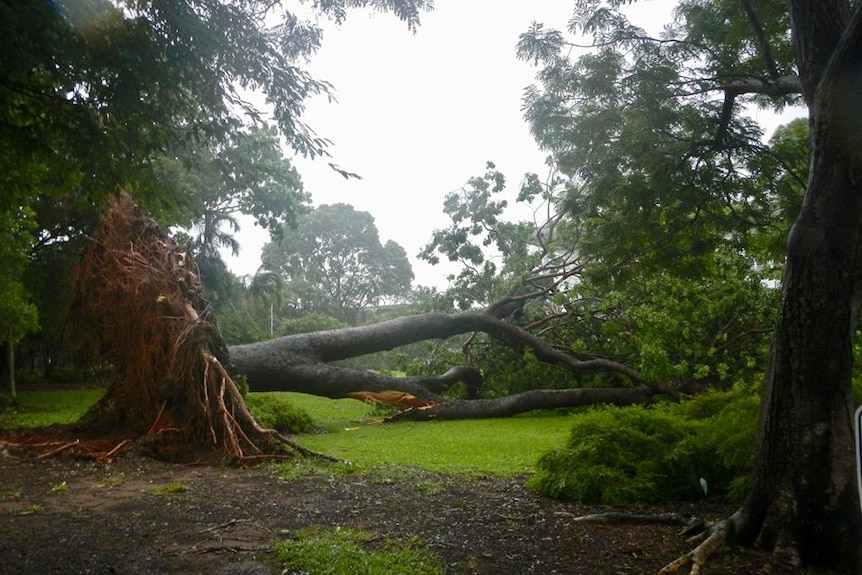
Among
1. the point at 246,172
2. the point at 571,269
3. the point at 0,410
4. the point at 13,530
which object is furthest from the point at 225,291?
the point at 13,530

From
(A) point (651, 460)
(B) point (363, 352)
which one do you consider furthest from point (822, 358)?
(B) point (363, 352)

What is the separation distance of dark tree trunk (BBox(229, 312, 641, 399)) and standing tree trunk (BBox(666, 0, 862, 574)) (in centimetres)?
929

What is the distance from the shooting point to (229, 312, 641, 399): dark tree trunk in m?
12.8

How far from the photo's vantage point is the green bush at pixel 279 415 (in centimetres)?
1076

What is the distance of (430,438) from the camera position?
10.6 m

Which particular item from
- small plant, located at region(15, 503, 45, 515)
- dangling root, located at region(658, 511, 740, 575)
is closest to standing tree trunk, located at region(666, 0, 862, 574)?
dangling root, located at region(658, 511, 740, 575)

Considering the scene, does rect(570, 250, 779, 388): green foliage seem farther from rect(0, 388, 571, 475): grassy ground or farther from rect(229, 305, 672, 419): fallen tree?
rect(0, 388, 571, 475): grassy ground

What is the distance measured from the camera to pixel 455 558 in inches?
158

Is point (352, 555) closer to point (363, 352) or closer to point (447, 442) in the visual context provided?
point (447, 442)

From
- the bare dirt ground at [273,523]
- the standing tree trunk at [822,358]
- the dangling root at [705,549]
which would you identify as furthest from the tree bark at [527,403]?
the standing tree trunk at [822,358]

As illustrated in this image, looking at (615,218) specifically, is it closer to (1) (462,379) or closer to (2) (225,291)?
(1) (462,379)

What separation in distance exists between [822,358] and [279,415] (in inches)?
353

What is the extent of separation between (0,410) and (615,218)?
12564mm

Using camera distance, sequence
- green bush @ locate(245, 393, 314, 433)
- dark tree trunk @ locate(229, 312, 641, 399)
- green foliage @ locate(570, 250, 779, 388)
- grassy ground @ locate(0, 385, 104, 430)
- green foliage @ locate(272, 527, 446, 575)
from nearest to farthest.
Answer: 1. green foliage @ locate(272, 527, 446, 575)
2. green bush @ locate(245, 393, 314, 433)
3. green foliage @ locate(570, 250, 779, 388)
4. grassy ground @ locate(0, 385, 104, 430)
5. dark tree trunk @ locate(229, 312, 641, 399)
